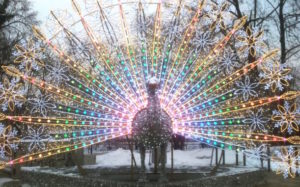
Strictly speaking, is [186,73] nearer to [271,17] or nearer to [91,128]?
[91,128]

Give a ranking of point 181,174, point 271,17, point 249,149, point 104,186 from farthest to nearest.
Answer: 1. point 271,17
2. point 181,174
3. point 249,149
4. point 104,186

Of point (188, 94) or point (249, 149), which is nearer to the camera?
point (249, 149)

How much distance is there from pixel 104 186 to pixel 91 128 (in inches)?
82.0

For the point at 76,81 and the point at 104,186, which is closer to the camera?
the point at 104,186

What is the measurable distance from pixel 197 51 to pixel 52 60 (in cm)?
338

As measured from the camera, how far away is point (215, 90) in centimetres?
895

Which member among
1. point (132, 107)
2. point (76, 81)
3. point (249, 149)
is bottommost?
Answer: point (249, 149)

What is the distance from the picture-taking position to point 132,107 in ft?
28.7

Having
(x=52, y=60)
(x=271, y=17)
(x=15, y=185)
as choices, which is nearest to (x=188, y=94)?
(x=52, y=60)

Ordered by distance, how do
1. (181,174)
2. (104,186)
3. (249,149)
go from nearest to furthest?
1. (104,186)
2. (249,149)
3. (181,174)

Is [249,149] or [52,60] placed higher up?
[52,60]

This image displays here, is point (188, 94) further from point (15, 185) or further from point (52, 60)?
point (15, 185)

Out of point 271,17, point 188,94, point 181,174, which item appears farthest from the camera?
point 271,17

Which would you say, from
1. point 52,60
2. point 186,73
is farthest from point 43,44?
point 186,73
